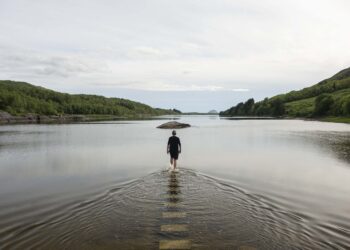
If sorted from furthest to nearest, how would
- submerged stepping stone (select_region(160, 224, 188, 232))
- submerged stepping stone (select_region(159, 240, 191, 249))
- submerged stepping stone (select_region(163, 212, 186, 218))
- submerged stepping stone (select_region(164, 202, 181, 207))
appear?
submerged stepping stone (select_region(164, 202, 181, 207)) < submerged stepping stone (select_region(163, 212, 186, 218)) < submerged stepping stone (select_region(160, 224, 188, 232)) < submerged stepping stone (select_region(159, 240, 191, 249))

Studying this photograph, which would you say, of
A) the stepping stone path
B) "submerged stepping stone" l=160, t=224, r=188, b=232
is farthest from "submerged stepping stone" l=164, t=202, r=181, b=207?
"submerged stepping stone" l=160, t=224, r=188, b=232

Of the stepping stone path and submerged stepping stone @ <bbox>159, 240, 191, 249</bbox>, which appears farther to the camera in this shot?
the stepping stone path

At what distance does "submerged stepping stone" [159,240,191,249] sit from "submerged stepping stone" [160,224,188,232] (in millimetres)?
1151

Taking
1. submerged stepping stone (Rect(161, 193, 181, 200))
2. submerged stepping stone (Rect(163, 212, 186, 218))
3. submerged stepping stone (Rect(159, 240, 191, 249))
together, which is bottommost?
submerged stepping stone (Rect(161, 193, 181, 200))

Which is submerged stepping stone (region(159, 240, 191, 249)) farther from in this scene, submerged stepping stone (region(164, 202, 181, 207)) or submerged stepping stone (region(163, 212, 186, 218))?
submerged stepping stone (region(164, 202, 181, 207))

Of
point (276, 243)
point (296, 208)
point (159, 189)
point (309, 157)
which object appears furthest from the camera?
point (309, 157)

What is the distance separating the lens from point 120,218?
1534 centimetres

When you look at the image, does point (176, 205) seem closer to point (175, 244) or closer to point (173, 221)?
point (173, 221)

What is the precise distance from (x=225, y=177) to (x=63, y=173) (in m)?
13.9

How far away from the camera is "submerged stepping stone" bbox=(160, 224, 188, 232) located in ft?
44.5

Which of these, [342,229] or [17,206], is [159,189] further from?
[342,229]

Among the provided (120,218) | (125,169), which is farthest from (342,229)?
(125,169)

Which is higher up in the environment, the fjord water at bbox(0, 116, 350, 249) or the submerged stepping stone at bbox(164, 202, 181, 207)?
the submerged stepping stone at bbox(164, 202, 181, 207)

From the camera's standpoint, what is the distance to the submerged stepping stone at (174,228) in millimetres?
13555
